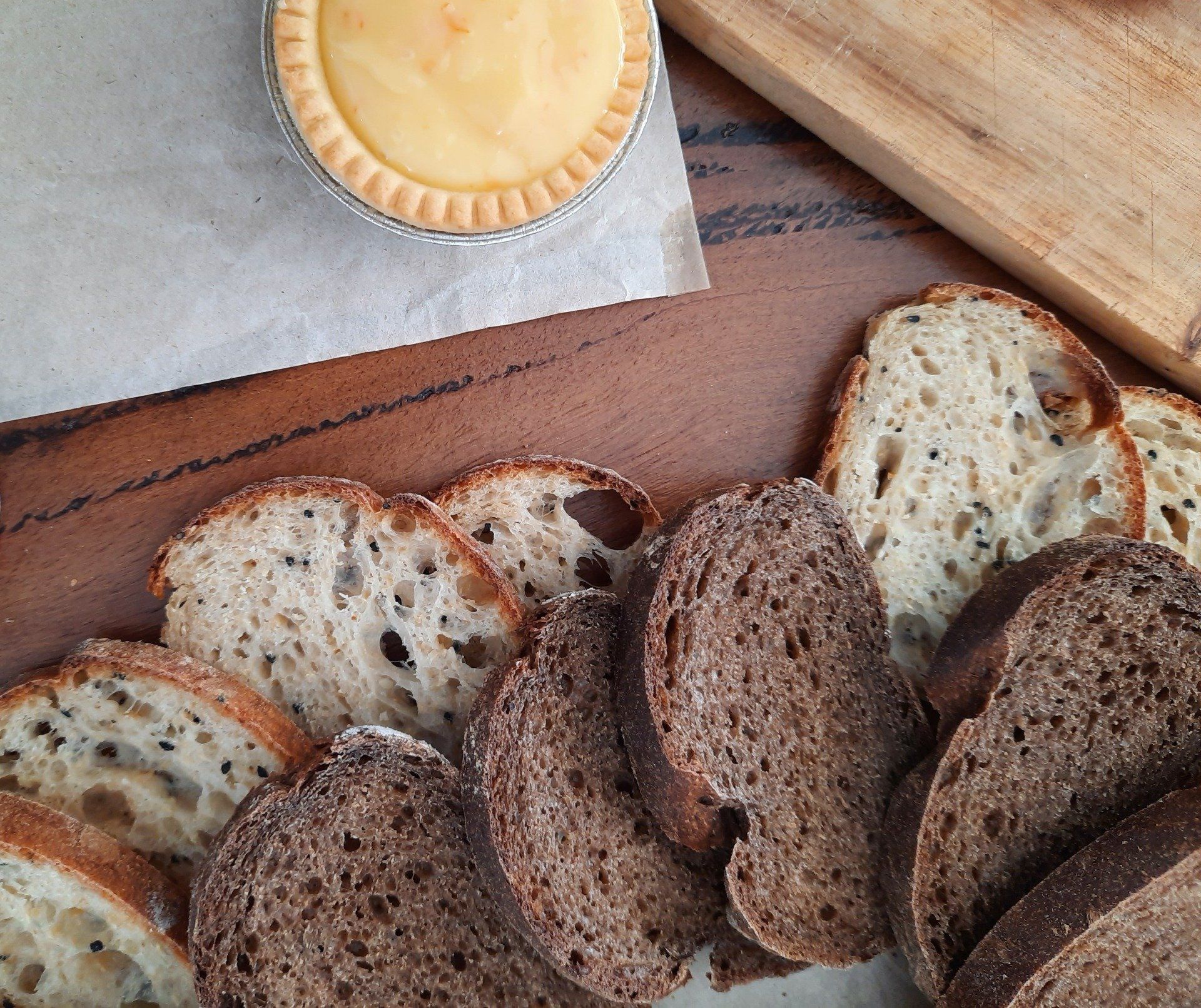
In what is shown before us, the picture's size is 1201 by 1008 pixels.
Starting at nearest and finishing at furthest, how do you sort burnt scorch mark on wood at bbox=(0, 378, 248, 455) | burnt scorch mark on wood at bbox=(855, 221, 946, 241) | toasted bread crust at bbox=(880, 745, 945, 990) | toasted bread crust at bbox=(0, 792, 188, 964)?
toasted bread crust at bbox=(0, 792, 188, 964) → toasted bread crust at bbox=(880, 745, 945, 990) → burnt scorch mark on wood at bbox=(0, 378, 248, 455) → burnt scorch mark on wood at bbox=(855, 221, 946, 241)

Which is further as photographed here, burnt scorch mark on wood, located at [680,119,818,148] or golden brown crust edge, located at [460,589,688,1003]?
burnt scorch mark on wood, located at [680,119,818,148]

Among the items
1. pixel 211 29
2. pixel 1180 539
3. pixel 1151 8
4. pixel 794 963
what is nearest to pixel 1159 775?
pixel 1180 539

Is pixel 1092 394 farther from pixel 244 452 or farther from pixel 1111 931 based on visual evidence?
pixel 244 452

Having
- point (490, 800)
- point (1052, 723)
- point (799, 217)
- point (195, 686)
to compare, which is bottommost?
point (1052, 723)

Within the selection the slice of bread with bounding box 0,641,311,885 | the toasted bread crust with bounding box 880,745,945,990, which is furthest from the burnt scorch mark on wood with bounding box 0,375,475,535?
Answer: the toasted bread crust with bounding box 880,745,945,990

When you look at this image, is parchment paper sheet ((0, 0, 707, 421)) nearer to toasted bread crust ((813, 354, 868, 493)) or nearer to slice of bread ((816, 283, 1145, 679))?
toasted bread crust ((813, 354, 868, 493))

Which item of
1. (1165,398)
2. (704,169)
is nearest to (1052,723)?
(1165,398)
